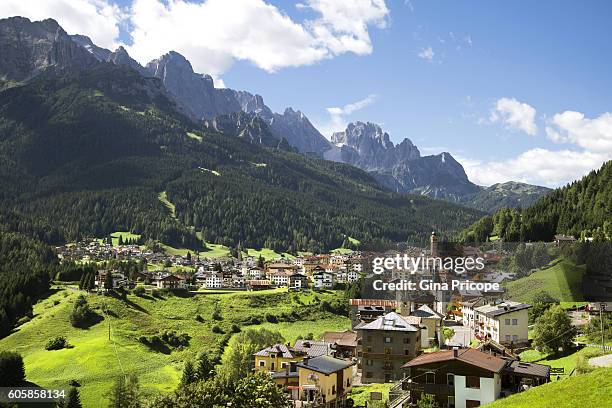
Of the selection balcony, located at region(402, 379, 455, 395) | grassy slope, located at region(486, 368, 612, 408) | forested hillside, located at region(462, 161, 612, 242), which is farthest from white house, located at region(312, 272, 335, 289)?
grassy slope, located at region(486, 368, 612, 408)

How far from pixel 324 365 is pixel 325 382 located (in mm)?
3236

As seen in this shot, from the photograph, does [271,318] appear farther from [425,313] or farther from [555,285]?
[555,285]

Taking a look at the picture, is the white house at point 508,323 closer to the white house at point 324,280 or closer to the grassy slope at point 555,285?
the grassy slope at point 555,285

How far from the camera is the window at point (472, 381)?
45.9 m

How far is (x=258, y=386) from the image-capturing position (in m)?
44.8

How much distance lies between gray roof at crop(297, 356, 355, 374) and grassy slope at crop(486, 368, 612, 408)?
2458 cm

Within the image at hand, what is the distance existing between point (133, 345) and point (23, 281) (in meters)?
43.1

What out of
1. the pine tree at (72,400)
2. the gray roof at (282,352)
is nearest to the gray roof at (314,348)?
the gray roof at (282,352)

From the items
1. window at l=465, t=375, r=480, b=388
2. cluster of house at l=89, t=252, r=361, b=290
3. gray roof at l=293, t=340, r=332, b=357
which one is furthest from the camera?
cluster of house at l=89, t=252, r=361, b=290

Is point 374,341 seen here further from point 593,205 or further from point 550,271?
point 593,205

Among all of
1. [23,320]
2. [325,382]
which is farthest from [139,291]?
[325,382]

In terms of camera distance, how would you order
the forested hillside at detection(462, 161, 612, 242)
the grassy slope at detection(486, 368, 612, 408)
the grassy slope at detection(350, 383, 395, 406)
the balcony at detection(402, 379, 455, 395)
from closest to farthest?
the grassy slope at detection(486, 368, 612, 408), the balcony at detection(402, 379, 455, 395), the grassy slope at detection(350, 383, 395, 406), the forested hillside at detection(462, 161, 612, 242)

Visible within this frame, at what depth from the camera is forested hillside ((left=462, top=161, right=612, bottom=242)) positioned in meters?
139

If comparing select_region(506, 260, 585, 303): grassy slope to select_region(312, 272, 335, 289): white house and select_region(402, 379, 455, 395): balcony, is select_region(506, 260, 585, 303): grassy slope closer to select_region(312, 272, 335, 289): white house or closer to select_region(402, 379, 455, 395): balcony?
select_region(402, 379, 455, 395): balcony
